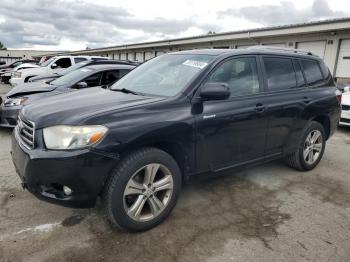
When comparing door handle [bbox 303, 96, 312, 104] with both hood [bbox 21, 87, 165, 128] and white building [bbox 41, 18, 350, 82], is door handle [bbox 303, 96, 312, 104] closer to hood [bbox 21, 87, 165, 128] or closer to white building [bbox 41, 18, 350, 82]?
hood [bbox 21, 87, 165, 128]

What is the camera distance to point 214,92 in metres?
3.11

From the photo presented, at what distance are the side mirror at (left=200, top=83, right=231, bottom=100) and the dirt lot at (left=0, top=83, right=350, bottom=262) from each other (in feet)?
4.12

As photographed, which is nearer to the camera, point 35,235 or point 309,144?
point 35,235

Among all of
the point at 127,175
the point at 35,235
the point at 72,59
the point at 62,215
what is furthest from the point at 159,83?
the point at 72,59

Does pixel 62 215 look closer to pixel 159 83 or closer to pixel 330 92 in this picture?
pixel 159 83

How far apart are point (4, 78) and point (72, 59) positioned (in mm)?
7096

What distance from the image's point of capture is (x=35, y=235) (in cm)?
292

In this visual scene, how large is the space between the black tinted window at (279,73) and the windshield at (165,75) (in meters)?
0.89


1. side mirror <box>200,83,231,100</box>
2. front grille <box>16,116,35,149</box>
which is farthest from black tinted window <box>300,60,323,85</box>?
front grille <box>16,116,35,149</box>

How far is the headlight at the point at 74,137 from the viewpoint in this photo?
260cm

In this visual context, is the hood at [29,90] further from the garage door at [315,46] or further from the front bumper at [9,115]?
the garage door at [315,46]

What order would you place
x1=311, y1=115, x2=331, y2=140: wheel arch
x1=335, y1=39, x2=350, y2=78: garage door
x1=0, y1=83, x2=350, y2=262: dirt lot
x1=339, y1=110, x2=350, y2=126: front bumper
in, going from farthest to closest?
x1=335, y1=39, x2=350, y2=78: garage door → x1=339, y1=110, x2=350, y2=126: front bumper → x1=311, y1=115, x2=331, y2=140: wheel arch → x1=0, y1=83, x2=350, y2=262: dirt lot

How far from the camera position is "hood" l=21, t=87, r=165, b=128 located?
273 centimetres

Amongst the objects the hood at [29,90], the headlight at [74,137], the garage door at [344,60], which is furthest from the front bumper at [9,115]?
the garage door at [344,60]
